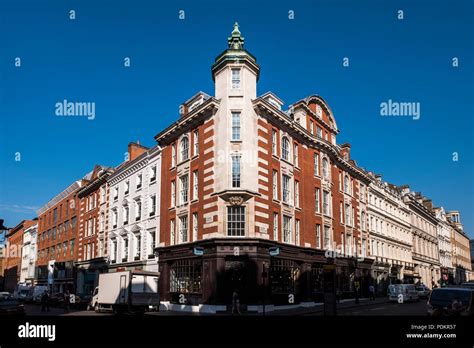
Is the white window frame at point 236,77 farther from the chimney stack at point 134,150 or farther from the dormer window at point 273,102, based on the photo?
the chimney stack at point 134,150

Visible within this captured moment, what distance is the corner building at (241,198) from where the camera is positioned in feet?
100

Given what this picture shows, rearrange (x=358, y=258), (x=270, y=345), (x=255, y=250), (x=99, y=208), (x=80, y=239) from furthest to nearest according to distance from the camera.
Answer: (x=80, y=239) → (x=99, y=208) → (x=358, y=258) → (x=255, y=250) → (x=270, y=345)

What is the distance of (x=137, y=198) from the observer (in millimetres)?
42969

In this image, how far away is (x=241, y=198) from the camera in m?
31.0

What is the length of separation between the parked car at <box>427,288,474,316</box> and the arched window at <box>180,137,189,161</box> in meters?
22.4

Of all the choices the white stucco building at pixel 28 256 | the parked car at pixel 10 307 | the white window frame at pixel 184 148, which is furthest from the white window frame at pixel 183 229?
the white stucco building at pixel 28 256

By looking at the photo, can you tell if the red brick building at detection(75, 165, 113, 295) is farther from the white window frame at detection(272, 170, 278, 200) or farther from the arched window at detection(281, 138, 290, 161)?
the white window frame at detection(272, 170, 278, 200)

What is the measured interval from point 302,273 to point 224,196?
10139 millimetres

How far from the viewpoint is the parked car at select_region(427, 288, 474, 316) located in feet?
55.7

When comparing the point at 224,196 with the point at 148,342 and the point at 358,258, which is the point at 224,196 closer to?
the point at 148,342

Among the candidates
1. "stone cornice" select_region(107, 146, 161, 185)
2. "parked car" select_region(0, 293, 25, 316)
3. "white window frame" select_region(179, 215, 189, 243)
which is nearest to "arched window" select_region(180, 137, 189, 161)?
"stone cornice" select_region(107, 146, 161, 185)

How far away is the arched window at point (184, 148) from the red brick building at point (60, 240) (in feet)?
88.3

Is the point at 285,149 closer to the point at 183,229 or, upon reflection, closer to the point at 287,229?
the point at 287,229

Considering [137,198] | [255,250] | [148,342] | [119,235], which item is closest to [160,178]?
[137,198]
